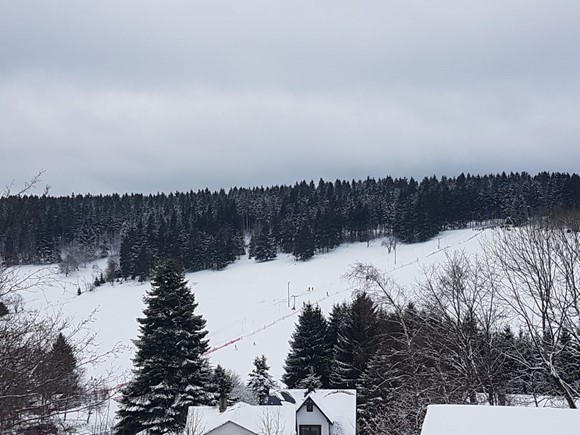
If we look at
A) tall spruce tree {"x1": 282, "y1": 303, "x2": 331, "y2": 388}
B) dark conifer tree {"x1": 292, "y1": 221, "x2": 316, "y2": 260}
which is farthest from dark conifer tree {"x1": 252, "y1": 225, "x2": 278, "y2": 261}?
tall spruce tree {"x1": 282, "y1": 303, "x2": 331, "y2": 388}

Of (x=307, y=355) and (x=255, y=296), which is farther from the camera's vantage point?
(x=255, y=296)

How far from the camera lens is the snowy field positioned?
4950 centimetres

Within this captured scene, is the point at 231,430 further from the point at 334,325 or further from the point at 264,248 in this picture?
the point at 264,248

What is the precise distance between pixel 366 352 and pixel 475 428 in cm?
2624

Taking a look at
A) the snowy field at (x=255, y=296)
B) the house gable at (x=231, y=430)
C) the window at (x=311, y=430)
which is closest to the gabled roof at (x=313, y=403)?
the window at (x=311, y=430)

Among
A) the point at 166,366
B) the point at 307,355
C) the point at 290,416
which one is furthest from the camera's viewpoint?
the point at 307,355

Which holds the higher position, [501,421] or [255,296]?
[255,296]

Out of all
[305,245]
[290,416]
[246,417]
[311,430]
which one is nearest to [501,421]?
[246,417]

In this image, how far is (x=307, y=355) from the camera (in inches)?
1443

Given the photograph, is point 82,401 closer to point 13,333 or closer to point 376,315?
point 13,333

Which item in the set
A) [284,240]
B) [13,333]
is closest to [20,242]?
[13,333]

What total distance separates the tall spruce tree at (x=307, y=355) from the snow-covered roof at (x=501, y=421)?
29.9 meters

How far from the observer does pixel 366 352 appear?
32.1 m

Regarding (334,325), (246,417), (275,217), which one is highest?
(275,217)
